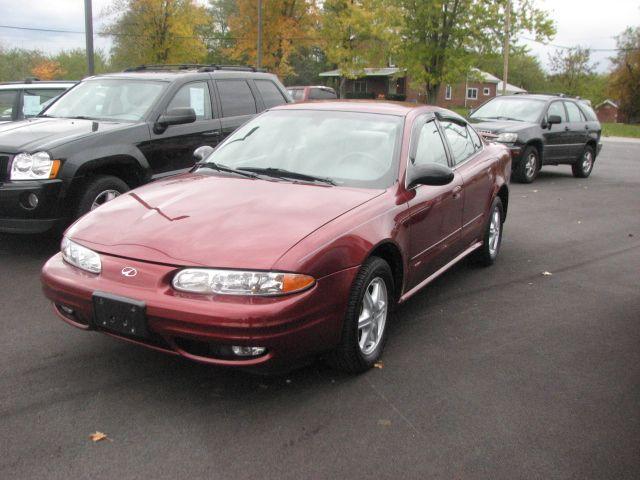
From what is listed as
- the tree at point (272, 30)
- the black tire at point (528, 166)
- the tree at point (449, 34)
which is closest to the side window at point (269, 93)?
the black tire at point (528, 166)

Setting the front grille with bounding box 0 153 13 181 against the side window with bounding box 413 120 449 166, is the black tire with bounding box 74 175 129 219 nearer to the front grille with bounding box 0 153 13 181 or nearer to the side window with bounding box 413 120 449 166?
the front grille with bounding box 0 153 13 181

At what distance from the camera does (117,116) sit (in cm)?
691

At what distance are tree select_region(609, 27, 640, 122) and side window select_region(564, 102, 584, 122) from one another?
63757mm

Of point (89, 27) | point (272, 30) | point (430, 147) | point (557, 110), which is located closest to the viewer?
point (430, 147)

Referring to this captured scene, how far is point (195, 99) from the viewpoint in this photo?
737 centimetres

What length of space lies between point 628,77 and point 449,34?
5257cm

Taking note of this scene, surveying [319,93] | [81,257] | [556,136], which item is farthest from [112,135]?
[319,93]

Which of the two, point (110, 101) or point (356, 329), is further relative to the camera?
point (110, 101)

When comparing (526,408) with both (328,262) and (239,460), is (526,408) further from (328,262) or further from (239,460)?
(239,460)

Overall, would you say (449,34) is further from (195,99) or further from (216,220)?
(216,220)

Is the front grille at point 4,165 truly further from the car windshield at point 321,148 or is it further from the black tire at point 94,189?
the car windshield at point 321,148

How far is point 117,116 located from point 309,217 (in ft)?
13.6

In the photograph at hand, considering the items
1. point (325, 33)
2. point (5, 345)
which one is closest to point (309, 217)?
point (5, 345)

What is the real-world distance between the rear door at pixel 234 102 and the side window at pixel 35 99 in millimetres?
3191
